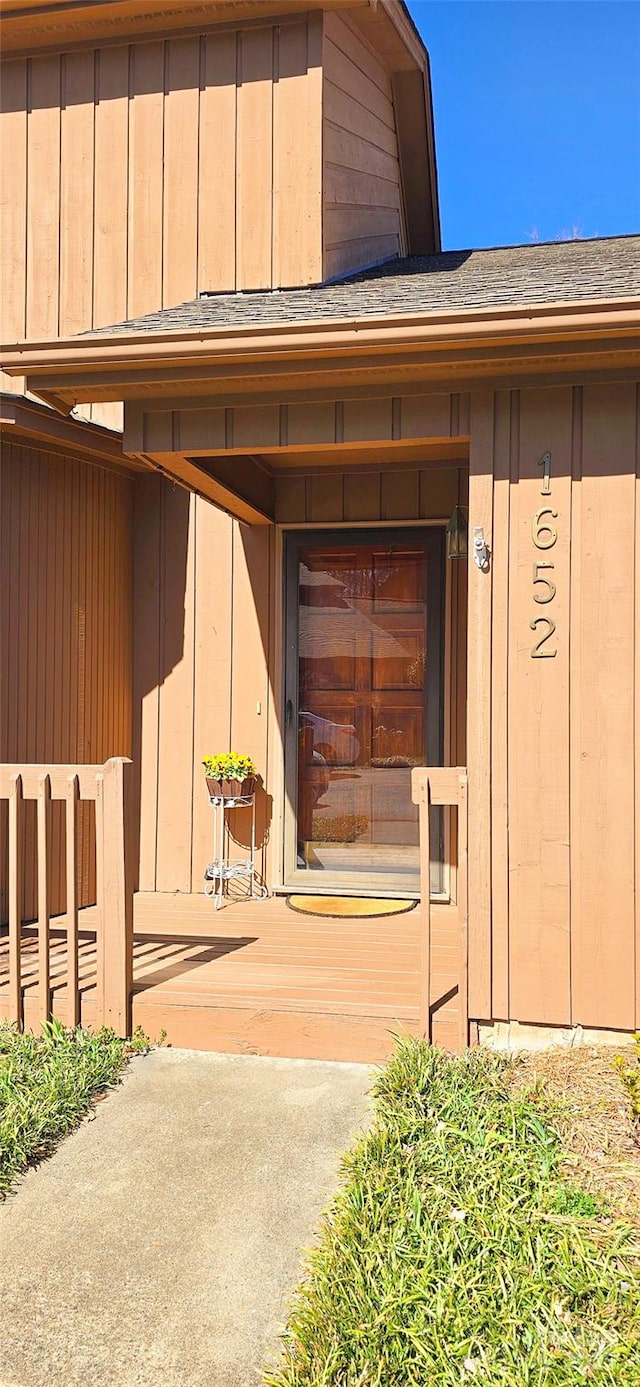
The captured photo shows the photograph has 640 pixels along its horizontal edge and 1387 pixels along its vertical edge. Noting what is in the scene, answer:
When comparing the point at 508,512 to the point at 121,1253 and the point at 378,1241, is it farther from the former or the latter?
the point at 121,1253

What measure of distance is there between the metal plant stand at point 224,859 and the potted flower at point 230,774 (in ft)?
0.13

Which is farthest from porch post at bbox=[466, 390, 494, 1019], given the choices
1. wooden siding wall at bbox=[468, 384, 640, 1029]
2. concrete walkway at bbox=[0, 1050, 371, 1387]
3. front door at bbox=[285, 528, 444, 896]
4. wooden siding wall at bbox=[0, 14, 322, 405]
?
wooden siding wall at bbox=[0, 14, 322, 405]

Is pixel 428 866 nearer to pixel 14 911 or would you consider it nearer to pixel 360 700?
pixel 14 911

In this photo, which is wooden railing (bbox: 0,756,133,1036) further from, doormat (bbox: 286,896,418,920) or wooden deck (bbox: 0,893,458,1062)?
doormat (bbox: 286,896,418,920)

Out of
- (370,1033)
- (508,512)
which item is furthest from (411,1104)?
(508,512)

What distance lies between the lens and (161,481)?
5.98 m

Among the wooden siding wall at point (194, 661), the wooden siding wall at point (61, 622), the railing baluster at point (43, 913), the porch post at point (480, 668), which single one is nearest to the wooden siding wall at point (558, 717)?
the porch post at point (480, 668)

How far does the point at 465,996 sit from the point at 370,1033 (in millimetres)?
382

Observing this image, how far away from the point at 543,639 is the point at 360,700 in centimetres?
224

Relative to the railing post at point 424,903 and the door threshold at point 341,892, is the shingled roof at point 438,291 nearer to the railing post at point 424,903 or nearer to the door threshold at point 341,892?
the railing post at point 424,903

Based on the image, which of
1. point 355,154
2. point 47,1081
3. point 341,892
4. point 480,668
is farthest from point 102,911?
point 355,154

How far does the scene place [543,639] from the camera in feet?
11.6

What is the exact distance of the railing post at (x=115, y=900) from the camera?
365 centimetres

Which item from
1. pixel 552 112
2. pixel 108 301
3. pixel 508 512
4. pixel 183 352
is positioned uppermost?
pixel 552 112
